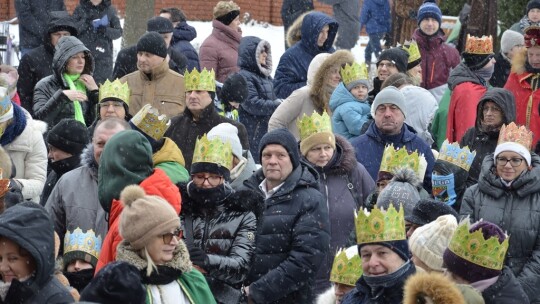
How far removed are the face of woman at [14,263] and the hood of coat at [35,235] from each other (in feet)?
0.26

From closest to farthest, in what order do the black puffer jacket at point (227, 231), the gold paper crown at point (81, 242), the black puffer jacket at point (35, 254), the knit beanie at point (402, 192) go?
the black puffer jacket at point (35, 254) < the black puffer jacket at point (227, 231) < the gold paper crown at point (81, 242) < the knit beanie at point (402, 192)

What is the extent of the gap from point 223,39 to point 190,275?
28.9ft

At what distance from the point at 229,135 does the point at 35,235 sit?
3599 mm

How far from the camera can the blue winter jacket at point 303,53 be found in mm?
13266

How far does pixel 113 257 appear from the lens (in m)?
6.77

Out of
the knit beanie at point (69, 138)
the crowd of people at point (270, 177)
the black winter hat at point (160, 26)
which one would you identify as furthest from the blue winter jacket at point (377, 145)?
the black winter hat at point (160, 26)

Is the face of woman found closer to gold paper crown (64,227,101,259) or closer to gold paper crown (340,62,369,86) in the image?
gold paper crown (64,227,101,259)

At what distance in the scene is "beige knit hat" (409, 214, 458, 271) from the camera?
717cm

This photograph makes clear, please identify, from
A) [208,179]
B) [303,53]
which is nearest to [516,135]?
[208,179]

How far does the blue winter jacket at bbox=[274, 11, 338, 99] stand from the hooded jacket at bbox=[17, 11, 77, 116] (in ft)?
7.22

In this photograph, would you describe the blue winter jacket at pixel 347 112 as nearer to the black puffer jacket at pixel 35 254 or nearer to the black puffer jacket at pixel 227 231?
the black puffer jacket at pixel 227 231

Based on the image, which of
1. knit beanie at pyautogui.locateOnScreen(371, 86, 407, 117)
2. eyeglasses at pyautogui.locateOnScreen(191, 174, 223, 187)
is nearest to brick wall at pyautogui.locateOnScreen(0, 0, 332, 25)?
knit beanie at pyautogui.locateOnScreen(371, 86, 407, 117)

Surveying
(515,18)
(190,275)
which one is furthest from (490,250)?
(515,18)

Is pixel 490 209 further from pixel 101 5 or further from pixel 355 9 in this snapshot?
pixel 355 9
